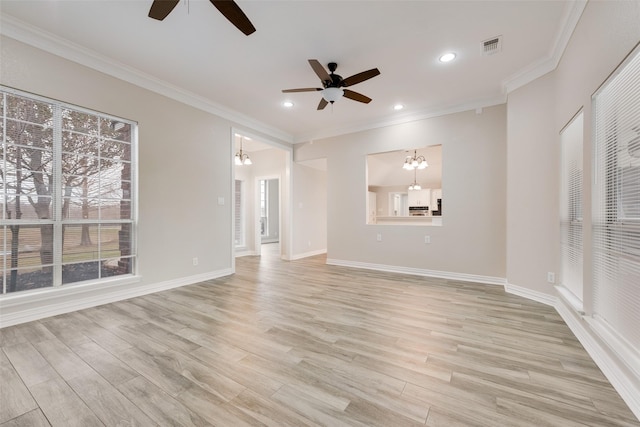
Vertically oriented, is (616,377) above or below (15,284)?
below

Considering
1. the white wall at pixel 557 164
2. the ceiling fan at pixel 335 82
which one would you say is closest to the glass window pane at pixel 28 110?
the ceiling fan at pixel 335 82

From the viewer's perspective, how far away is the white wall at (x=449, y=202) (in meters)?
4.11

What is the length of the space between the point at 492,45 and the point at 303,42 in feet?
6.87

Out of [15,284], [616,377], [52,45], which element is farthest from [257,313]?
[52,45]

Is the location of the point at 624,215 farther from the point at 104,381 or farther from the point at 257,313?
the point at 104,381

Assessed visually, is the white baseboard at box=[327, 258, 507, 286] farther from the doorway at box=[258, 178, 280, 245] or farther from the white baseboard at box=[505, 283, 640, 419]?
the doorway at box=[258, 178, 280, 245]

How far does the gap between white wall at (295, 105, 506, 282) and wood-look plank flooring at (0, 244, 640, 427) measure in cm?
123

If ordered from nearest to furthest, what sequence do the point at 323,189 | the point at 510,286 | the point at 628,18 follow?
the point at 628,18, the point at 510,286, the point at 323,189

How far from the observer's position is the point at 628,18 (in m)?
1.56

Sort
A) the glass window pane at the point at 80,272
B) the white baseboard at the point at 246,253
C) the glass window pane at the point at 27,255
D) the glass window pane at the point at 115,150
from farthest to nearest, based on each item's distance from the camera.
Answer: the white baseboard at the point at 246,253 → the glass window pane at the point at 115,150 → the glass window pane at the point at 80,272 → the glass window pane at the point at 27,255

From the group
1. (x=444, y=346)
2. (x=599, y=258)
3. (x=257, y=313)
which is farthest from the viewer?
(x=257, y=313)

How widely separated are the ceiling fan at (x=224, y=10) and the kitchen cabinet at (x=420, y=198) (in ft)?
31.5

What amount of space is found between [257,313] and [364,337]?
1.23 m

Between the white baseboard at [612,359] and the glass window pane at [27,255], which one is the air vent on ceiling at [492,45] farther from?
the glass window pane at [27,255]
